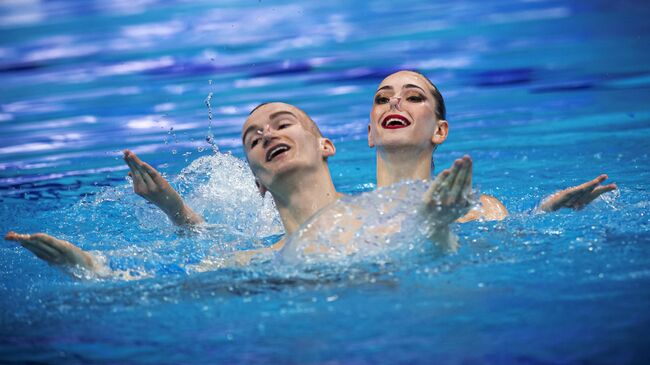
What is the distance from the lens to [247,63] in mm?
7672

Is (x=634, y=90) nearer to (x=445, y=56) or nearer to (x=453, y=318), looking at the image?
(x=445, y=56)

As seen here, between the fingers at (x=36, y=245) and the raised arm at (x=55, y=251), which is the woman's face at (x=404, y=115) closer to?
the raised arm at (x=55, y=251)

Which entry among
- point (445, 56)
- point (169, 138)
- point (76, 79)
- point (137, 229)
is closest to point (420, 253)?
point (137, 229)

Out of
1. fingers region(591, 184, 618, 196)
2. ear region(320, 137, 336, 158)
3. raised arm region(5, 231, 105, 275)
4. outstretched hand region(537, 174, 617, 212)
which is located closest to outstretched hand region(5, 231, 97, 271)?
raised arm region(5, 231, 105, 275)

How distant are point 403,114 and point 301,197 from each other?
81cm

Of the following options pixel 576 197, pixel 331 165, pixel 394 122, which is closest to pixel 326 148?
pixel 394 122

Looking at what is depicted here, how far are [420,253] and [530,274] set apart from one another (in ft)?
1.43

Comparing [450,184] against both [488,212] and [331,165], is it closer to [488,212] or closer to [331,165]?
[488,212]

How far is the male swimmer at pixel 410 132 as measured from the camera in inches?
162

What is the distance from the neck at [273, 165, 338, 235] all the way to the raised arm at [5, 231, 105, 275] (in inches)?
33.6

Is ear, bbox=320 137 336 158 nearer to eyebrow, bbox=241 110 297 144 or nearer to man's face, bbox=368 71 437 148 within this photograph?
eyebrow, bbox=241 110 297 144

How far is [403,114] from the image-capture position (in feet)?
13.5

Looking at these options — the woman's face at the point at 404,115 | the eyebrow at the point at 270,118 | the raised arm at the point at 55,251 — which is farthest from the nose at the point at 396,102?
the raised arm at the point at 55,251

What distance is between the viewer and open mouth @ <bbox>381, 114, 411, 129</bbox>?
13.5ft
